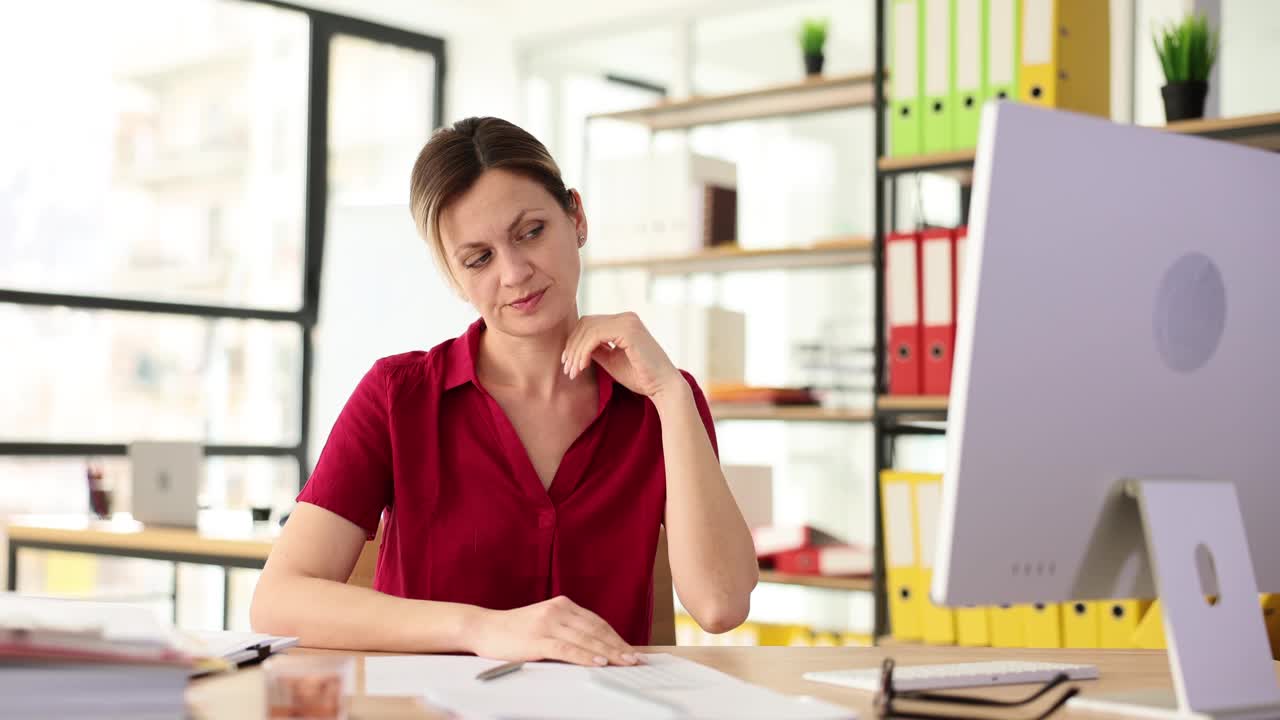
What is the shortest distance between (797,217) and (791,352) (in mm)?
485

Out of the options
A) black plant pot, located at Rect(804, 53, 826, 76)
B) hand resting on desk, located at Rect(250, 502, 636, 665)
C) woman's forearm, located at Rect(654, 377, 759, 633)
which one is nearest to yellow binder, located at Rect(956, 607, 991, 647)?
woman's forearm, located at Rect(654, 377, 759, 633)

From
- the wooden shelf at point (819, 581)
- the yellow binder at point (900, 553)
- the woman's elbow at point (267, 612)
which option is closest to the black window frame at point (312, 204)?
the wooden shelf at point (819, 581)

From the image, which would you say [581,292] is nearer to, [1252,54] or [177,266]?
[177,266]

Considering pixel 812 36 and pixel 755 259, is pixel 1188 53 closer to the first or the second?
pixel 812 36

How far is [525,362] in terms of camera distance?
72.6 inches

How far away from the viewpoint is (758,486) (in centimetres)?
414

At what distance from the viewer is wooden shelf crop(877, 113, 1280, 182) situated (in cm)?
298

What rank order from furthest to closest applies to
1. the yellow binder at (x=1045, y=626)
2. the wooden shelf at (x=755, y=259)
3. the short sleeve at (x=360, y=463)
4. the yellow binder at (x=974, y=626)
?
the wooden shelf at (x=755, y=259), the yellow binder at (x=974, y=626), the yellow binder at (x=1045, y=626), the short sleeve at (x=360, y=463)

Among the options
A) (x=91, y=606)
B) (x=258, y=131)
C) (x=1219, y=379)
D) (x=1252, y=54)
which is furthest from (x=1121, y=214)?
(x=258, y=131)

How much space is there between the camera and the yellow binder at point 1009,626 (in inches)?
124

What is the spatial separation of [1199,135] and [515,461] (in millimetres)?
1998

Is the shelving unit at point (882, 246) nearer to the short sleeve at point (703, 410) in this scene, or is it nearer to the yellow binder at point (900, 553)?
the yellow binder at point (900, 553)

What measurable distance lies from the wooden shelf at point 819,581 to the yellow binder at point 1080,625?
0.69 metres

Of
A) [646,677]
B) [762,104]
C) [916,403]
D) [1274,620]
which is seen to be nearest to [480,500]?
[646,677]
